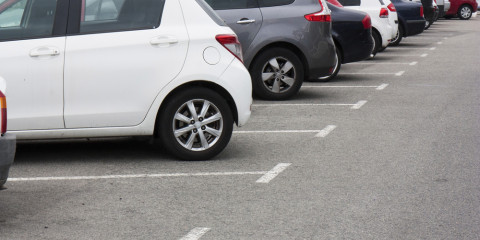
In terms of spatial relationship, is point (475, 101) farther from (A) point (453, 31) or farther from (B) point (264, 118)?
(A) point (453, 31)

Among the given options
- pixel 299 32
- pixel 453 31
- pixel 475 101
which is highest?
pixel 299 32

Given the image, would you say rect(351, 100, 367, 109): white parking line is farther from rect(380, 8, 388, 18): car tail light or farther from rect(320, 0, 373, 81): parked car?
rect(380, 8, 388, 18): car tail light

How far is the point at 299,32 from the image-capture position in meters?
13.0

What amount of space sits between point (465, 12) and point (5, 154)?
134ft

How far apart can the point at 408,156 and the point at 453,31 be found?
85.3 feet

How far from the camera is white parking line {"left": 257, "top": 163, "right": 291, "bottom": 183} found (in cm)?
768

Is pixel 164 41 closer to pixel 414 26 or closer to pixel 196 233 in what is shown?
pixel 196 233

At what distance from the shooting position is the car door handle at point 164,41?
8250 mm

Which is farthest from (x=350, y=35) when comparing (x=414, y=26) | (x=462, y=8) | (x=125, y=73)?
(x=462, y=8)

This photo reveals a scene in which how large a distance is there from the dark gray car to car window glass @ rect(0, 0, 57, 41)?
482 cm

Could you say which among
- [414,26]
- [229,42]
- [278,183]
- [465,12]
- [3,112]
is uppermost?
[3,112]

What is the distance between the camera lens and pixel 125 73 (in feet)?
26.9

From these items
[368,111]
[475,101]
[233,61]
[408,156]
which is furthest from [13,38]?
[475,101]

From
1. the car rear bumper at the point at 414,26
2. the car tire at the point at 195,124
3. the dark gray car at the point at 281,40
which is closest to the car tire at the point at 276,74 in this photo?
the dark gray car at the point at 281,40
